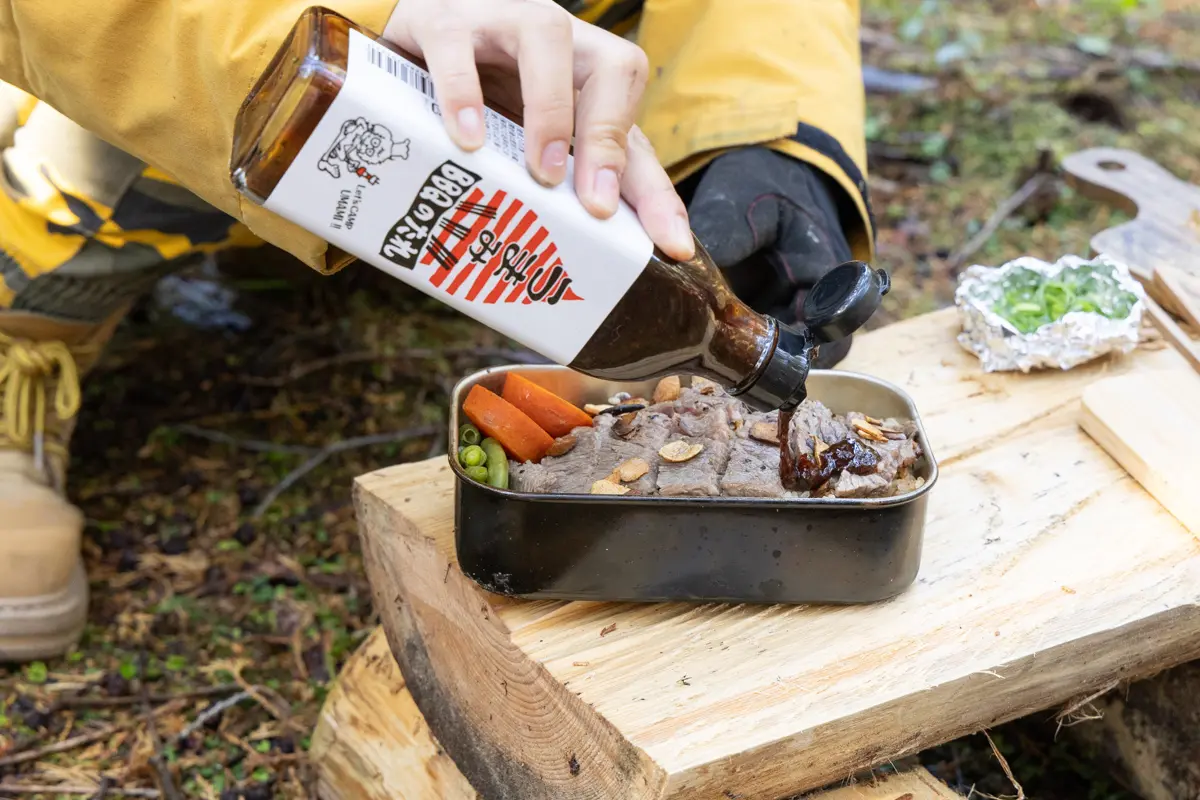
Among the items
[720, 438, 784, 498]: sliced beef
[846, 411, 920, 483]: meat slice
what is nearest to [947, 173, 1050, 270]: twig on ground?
[846, 411, 920, 483]: meat slice

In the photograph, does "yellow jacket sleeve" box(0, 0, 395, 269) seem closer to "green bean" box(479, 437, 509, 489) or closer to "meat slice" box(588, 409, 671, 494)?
"green bean" box(479, 437, 509, 489)

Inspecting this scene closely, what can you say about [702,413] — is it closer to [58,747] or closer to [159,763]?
[159,763]

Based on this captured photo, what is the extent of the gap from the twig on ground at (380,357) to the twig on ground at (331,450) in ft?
0.93

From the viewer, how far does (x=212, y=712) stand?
1.93 meters

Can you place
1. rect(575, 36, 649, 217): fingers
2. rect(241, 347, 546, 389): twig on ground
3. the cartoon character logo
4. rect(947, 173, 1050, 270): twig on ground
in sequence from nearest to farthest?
the cartoon character logo < rect(575, 36, 649, 217): fingers < rect(241, 347, 546, 389): twig on ground < rect(947, 173, 1050, 270): twig on ground

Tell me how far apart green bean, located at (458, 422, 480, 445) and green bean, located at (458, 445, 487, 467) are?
0.04 metres

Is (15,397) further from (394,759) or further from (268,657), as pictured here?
(394,759)

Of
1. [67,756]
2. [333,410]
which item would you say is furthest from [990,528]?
[333,410]

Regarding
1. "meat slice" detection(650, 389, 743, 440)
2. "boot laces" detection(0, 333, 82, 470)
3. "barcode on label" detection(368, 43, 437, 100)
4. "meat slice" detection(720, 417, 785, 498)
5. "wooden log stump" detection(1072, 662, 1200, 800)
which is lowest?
"boot laces" detection(0, 333, 82, 470)

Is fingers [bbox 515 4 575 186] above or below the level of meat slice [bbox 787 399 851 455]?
above

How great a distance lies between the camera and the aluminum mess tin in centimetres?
125

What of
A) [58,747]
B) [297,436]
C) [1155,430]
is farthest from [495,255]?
[297,436]

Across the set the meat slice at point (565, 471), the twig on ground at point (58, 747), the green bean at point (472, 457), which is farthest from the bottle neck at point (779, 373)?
the twig on ground at point (58, 747)

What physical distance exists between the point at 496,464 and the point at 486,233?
34 cm
